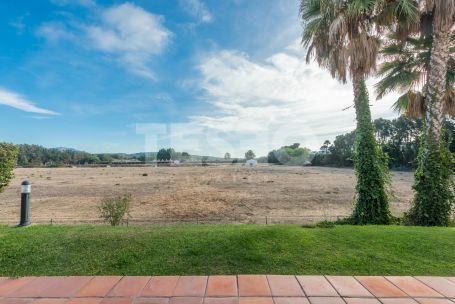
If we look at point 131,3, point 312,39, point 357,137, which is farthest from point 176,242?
point 131,3

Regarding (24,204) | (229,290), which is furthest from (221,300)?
(24,204)

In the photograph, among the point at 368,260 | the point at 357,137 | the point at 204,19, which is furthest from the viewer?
the point at 204,19

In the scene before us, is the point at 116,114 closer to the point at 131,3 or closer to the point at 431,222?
the point at 131,3

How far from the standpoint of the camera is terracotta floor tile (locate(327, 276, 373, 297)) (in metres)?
2.34

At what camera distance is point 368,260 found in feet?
9.98

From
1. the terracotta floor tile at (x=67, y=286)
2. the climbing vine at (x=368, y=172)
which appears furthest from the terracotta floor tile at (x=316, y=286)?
the climbing vine at (x=368, y=172)

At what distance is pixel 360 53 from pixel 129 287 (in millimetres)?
6783

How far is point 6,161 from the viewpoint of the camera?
4.98m

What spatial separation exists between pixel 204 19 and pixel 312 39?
431 centimetres

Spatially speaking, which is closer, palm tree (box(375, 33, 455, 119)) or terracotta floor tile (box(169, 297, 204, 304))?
terracotta floor tile (box(169, 297, 204, 304))

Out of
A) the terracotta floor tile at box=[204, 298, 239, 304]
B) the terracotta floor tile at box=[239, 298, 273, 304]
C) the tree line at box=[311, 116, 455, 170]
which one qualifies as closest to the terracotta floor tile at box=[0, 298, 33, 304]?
the terracotta floor tile at box=[204, 298, 239, 304]

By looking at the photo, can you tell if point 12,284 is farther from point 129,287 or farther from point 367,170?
point 367,170

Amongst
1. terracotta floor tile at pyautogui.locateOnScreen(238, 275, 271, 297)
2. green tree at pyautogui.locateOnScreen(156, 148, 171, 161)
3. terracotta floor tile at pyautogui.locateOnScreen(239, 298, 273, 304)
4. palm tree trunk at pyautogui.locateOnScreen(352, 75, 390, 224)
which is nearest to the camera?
terracotta floor tile at pyautogui.locateOnScreen(239, 298, 273, 304)

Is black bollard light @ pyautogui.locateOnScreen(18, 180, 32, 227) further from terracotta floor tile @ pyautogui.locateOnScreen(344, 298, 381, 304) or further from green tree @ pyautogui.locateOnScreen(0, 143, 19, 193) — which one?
terracotta floor tile @ pyautogui.locateOnScreen(344, 298, 381, 304)
